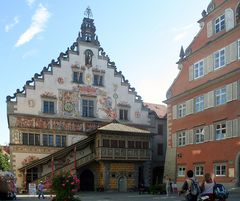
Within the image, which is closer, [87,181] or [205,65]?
[205,65]

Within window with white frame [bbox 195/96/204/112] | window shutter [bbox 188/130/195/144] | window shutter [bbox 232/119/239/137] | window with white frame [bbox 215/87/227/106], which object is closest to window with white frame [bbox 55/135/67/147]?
window shutter [bbox 188/130/195/144]

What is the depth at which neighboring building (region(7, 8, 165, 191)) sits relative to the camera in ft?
150

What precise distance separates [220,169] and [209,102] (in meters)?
5.32

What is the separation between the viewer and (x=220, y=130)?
32.8 m

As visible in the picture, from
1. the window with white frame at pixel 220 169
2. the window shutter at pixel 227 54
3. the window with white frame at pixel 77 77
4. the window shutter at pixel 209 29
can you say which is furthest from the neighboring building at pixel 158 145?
the window shutter at pixel 227 54

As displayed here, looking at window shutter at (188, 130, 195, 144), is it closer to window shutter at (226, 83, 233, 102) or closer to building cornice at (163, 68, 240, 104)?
building cornice at (163, 68, 240, 104)

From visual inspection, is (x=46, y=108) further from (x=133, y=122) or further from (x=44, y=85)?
(x=133, y=122)

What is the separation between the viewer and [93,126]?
166ft

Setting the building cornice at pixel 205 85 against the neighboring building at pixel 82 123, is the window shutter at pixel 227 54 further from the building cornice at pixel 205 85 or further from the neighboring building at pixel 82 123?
the neighboring building at pixel 82 123

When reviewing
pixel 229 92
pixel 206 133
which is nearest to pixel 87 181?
pixel 206 133

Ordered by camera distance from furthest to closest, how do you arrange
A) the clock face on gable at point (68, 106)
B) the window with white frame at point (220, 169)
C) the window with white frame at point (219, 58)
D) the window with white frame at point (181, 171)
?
the clock face on gable at point (68, 106)
the window with white frame at point (181, 171)
the window with white frame at point (219, 58)
the window with white frame at point (220, 169)

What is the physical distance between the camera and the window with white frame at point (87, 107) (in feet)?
166

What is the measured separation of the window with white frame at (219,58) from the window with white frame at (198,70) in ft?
7.23

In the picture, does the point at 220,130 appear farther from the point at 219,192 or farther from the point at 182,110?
the point at 219,192
